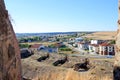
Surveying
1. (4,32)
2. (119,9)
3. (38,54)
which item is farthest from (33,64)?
(4,32)

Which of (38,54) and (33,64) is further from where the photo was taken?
(38,54)

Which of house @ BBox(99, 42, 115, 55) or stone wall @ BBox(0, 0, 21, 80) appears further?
house @ BBox(99, 42, 115, 55)

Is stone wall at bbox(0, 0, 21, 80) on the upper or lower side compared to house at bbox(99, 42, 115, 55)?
upper

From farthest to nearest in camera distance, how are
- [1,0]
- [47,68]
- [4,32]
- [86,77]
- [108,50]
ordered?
[108,50] < [47,68] < [86,77] < [1,0] < [4,32]

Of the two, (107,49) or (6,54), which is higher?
(6,54)

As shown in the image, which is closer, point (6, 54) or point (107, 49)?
point (6, 54)

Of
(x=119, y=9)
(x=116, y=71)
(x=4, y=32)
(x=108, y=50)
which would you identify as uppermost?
(x=119, y=9)

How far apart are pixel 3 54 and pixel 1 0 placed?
2.15 m

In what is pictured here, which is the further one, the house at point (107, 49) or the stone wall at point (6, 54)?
the house at point (107, 49)

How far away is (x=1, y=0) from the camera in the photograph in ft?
29.6

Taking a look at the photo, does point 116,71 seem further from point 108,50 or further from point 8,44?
point 108,50

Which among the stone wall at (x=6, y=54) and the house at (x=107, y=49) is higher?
the stone wall at (x=6, y=54)

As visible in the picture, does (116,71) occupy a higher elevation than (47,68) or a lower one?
higher

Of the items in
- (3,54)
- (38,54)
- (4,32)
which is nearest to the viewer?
(3,54)
